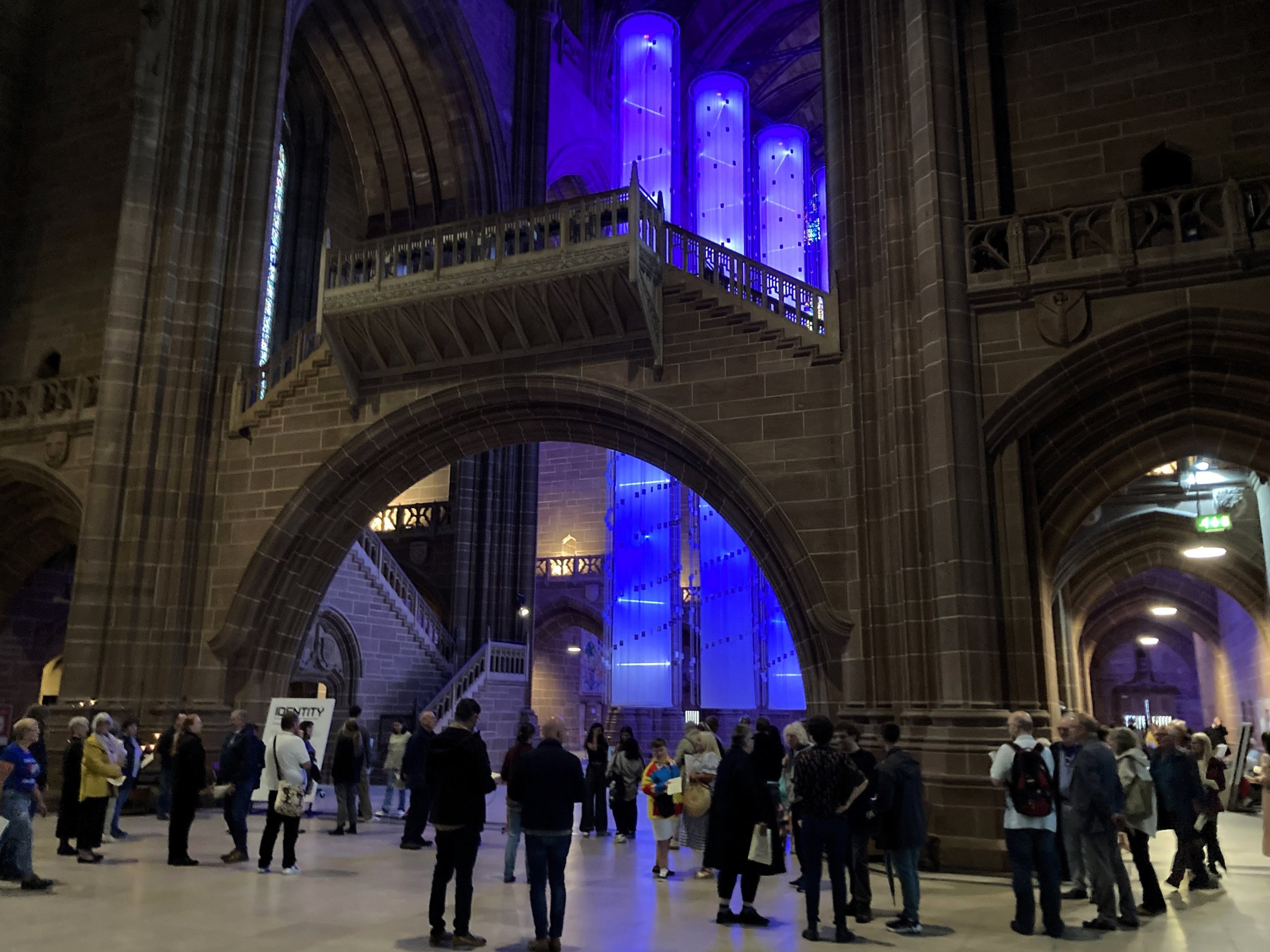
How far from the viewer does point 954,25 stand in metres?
12.2

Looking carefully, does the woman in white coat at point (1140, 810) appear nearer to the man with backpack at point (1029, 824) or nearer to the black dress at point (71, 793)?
the man with backpack at point (1029, 824)

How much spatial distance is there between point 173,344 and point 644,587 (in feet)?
37.0

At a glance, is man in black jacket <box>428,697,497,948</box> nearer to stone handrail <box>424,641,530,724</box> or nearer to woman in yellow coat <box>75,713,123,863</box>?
woman in yellow coat <box>75,713,123,863</box>

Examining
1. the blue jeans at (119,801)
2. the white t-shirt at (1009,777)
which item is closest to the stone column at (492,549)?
the blue jeans at (119,801)

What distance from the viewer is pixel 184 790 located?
911 cm

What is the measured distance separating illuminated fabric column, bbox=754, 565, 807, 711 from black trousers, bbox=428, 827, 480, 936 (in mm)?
16358

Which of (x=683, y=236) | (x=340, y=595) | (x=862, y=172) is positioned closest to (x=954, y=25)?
(x=862, y=172)

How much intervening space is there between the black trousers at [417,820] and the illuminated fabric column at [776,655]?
1252cm

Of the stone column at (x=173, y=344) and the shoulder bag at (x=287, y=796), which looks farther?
the stone column at (x=173, y=344)

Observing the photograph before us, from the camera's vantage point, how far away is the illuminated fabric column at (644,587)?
22.7 m

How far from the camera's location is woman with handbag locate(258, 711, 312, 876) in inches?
334

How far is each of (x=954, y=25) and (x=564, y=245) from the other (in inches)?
216

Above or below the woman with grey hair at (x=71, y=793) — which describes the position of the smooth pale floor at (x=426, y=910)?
below

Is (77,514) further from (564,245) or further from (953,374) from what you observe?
(953,374)
